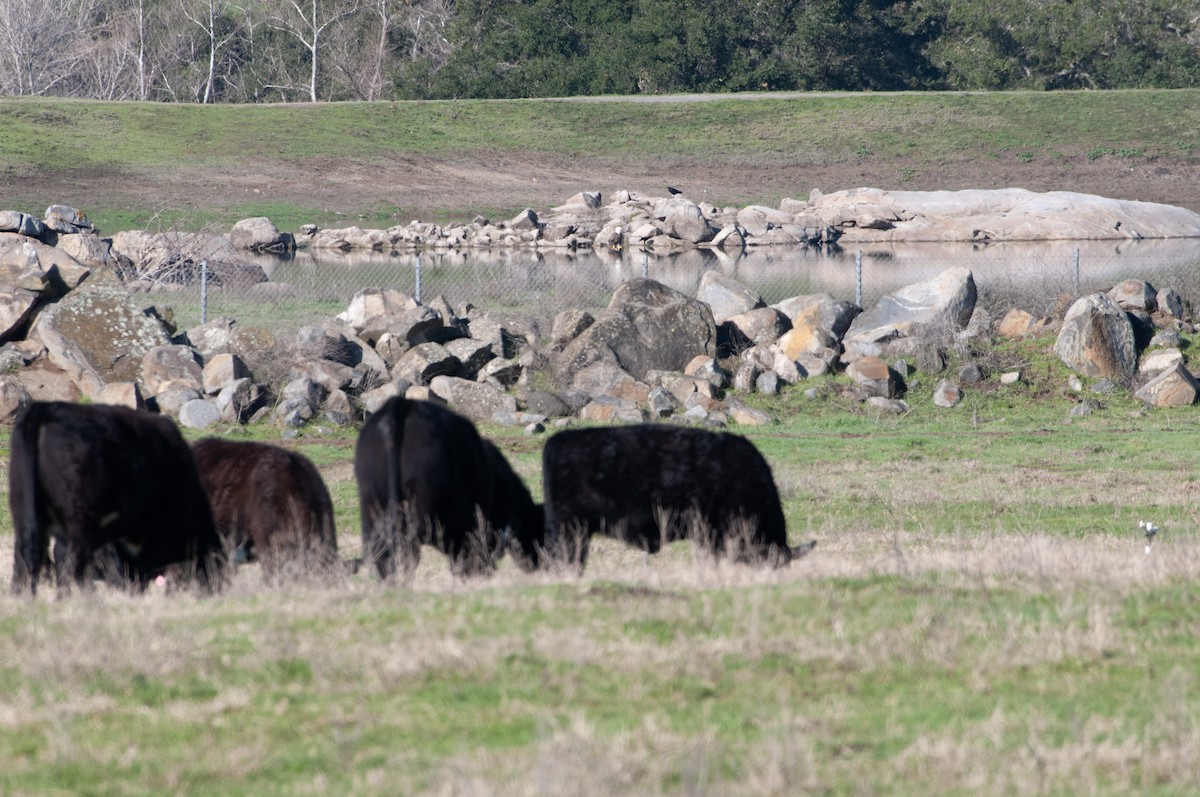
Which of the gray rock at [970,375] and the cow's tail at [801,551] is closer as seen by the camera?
the cow's tail at [801,551]

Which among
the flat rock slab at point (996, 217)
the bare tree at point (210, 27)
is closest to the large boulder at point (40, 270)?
the flat rock slab at point (996, 217)

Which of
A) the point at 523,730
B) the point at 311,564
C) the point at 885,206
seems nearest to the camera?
the point at 523,730

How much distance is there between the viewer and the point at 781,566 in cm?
917

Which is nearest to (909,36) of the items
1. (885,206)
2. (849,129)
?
(849,129)

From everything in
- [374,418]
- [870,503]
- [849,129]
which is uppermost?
[849,129]

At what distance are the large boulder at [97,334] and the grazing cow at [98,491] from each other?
10955 millimetres

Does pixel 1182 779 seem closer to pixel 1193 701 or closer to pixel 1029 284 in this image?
pixel 1193 701

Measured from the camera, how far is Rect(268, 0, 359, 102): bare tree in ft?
290

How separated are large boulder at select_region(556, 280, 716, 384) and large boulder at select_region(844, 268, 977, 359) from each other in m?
2.19

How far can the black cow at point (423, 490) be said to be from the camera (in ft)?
29.0

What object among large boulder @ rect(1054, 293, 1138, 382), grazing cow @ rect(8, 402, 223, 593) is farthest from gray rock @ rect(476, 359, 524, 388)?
grazing cow @ rect(8, 402, 223, 593)

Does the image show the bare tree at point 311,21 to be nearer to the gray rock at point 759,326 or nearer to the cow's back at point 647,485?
the gray rock at point 759,326

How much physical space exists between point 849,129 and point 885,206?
718 inches

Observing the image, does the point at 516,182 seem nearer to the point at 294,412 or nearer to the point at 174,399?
the point at 174,399
